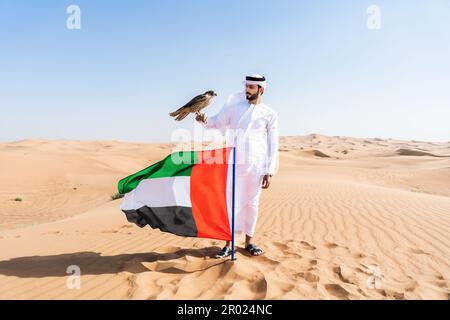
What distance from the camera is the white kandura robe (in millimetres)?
4168

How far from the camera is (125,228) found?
6680 mm

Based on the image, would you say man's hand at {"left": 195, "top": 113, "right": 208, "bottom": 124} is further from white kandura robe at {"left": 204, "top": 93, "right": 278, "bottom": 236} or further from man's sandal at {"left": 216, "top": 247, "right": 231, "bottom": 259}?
man's sandal at {"left": 216, "top": 247, "right": 231, "bottom": 259}

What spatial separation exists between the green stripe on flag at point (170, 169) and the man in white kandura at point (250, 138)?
45cm

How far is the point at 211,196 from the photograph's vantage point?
13.4 feet

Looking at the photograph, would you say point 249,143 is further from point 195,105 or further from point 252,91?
point 195,105

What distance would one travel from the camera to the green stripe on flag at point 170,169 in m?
4.19

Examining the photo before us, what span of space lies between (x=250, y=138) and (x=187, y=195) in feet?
3.22

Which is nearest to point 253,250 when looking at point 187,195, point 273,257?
point 273,257

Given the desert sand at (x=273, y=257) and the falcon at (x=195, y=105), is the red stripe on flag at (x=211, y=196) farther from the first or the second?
the falcon at (x=195, y=105)

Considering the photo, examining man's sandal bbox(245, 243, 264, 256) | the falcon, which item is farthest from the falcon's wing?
man's sandal bbox(245, 243, 264, 256)

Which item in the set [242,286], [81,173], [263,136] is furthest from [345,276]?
[81,173]

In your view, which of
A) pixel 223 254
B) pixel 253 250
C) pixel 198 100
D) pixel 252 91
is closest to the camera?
pixel 198 100
